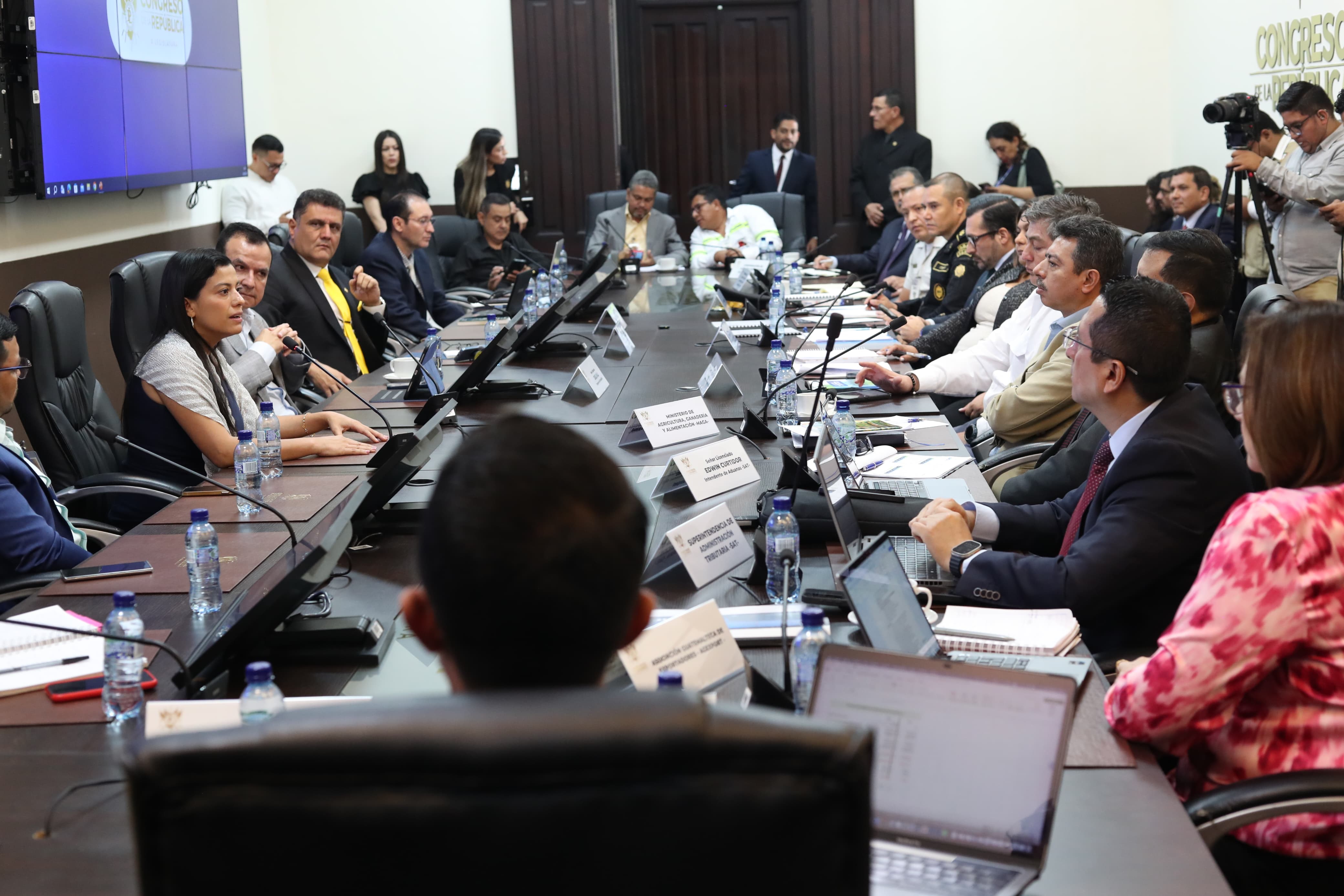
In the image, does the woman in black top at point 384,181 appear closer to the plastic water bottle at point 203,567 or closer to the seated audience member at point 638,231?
the seated audience member at point 638,231

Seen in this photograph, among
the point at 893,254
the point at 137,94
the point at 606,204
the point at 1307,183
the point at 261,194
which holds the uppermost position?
the point at 137,94

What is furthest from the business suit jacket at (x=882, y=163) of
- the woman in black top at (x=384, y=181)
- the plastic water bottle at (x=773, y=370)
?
the plastic water bottle at (x=773, y=370)

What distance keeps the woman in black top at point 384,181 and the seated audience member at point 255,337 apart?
4817mm

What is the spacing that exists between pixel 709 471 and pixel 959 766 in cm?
150

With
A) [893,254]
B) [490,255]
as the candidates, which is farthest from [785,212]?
[490,255]

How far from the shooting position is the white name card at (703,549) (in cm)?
201

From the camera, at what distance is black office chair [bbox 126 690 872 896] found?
0.51m

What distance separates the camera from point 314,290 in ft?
15.1

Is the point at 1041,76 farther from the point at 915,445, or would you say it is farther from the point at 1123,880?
the point at 1123,880

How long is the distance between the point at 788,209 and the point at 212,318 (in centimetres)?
557

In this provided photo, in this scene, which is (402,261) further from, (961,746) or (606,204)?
(961,746)

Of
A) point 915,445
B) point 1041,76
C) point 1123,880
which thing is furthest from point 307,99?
point 1123,880

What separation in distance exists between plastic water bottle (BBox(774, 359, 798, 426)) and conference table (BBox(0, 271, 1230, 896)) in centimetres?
11

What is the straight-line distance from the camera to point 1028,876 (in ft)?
3.62
